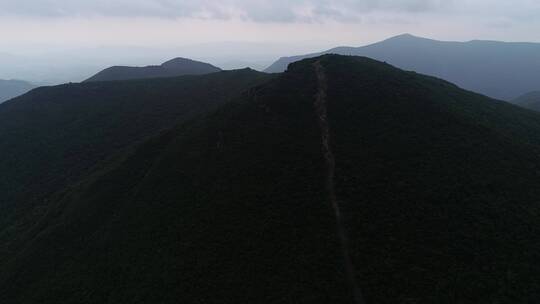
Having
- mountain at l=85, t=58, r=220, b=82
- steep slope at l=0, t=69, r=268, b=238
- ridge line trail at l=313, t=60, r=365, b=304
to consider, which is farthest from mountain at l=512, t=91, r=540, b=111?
mountain at l=85, t=58, r=220, b=82

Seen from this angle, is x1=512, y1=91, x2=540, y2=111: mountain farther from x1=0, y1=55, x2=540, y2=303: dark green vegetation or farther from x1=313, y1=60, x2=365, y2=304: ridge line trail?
x1=313, y1=60, x2=365, y2=304: ridge line trail

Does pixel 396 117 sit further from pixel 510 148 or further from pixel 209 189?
pixel 209 189

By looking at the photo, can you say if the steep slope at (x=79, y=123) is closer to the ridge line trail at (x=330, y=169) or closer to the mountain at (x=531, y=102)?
the ridge line trail at (x=330, y=169)

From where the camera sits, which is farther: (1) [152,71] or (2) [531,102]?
(1) [152,71]

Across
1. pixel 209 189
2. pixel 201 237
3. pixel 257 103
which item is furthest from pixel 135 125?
pixel 201 237

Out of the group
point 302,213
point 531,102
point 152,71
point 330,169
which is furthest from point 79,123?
point 531,102

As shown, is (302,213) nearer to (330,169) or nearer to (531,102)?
(330,169)
